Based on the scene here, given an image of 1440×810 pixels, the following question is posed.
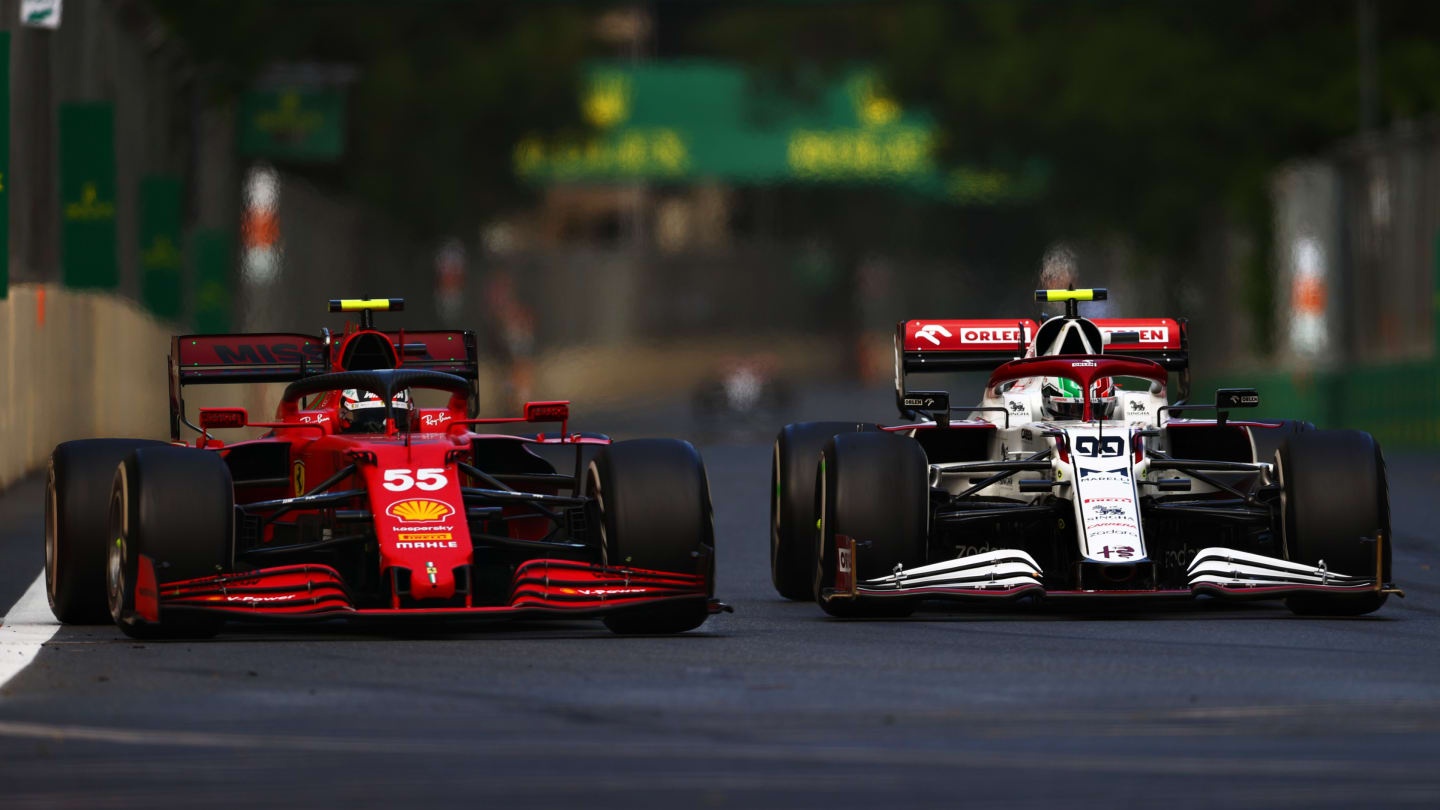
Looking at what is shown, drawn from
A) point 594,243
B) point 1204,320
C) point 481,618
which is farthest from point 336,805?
point 594,243

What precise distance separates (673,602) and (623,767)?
394 centimetres

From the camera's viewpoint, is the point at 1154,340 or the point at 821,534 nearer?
the point at 821,534

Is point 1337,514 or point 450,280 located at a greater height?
point 450,280

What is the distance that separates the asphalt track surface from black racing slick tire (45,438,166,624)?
23 centimetres

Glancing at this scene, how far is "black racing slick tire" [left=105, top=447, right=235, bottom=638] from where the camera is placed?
11.8 metres

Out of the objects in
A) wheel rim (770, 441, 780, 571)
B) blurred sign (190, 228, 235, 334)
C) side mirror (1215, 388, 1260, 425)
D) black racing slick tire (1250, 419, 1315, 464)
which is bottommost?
wheel rim (770, 441, 780, 571)

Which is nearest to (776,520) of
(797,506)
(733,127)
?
(797,506)

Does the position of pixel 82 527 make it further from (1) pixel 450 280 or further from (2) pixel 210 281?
(1) pixel 450 280

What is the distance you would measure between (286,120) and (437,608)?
112 ft

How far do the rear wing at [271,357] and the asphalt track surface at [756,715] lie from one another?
7.03 ft

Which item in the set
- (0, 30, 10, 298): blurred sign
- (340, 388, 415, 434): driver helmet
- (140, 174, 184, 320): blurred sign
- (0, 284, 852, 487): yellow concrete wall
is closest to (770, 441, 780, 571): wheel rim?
(340, 388, 415, 434): driver helmet

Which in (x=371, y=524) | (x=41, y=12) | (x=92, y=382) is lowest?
(x=371, y=524)

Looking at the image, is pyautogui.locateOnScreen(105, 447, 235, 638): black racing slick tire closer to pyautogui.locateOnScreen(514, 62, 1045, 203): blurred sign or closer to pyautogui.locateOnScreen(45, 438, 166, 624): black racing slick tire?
pyautogui.locateOnScreen(45, 438, 166, 624): black racing slick tire

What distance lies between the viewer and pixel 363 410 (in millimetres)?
13836
